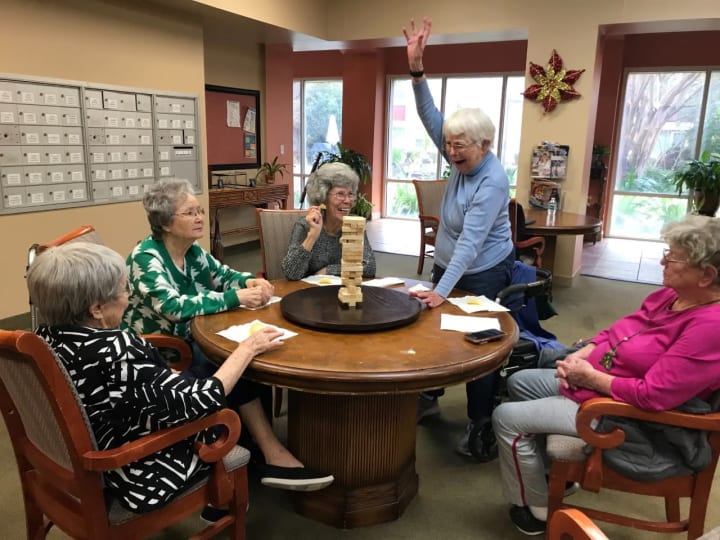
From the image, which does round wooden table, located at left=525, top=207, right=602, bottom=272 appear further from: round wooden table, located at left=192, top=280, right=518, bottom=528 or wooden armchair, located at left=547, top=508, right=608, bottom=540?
wooden armchair, located at left=547, top=508, right=608, bottom=540

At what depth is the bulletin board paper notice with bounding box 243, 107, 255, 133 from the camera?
266 inches

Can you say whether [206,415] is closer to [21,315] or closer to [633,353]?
[633,353]

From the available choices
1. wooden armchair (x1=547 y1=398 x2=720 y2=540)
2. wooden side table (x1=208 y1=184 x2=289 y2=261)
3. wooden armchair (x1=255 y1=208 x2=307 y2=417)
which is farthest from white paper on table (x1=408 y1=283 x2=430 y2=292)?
wooden side table (x1=208 y1=184 x2=289 y2=261)

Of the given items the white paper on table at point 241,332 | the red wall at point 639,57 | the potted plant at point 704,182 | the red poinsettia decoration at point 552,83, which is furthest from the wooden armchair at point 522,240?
the red wall at point 639,57

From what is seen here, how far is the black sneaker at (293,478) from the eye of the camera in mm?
1863

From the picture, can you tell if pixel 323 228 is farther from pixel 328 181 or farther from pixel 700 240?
pixel 700 240

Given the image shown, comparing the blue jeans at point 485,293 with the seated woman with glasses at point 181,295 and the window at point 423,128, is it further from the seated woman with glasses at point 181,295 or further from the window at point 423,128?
the window at point 423,128

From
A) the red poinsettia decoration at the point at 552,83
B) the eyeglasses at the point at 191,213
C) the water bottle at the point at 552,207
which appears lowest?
the water bottle at the point at 552,207

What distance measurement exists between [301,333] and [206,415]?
0.48 meters

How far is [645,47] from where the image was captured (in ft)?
25.9

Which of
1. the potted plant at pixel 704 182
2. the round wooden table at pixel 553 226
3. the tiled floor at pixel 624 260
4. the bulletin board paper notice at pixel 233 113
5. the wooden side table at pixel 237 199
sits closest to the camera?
the round wooden table at pixel 553 226

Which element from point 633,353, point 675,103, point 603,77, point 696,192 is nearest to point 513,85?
point 603,77

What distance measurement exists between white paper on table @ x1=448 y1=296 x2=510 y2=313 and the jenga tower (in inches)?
17.0

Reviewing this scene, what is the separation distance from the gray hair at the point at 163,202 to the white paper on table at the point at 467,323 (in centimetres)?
107
